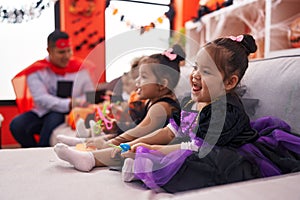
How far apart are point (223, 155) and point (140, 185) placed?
21 centimetres

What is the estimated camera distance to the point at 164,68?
1.14 meters

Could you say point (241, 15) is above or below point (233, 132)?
above

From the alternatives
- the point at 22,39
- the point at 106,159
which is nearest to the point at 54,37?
the point at 22,39

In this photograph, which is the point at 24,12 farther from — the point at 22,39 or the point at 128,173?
the point at 128,173

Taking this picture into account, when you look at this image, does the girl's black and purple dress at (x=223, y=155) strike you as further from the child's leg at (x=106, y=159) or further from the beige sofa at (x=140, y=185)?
the child's leg at (x=106, y=159)

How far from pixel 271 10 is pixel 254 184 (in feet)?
5.05

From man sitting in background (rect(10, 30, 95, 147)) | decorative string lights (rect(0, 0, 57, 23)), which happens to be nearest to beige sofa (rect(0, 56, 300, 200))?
man sitting in background (rect(10, 30, 95, 147))

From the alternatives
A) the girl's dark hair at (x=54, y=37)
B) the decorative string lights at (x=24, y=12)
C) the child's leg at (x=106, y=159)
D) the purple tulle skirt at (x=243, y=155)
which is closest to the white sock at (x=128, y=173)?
the purple tulle skirt at (x=243, y=155)

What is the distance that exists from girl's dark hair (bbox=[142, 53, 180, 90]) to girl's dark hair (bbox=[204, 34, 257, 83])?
1.23 feet

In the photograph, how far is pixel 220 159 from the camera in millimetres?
642

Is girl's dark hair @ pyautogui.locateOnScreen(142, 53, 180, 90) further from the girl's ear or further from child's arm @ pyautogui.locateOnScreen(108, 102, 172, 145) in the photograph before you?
the girl's ear

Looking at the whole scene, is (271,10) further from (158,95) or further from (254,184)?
(254,184)

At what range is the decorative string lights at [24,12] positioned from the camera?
2.62 m

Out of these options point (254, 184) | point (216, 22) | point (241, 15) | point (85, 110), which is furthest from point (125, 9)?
point (254, 184)
